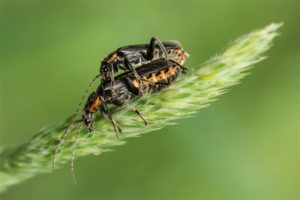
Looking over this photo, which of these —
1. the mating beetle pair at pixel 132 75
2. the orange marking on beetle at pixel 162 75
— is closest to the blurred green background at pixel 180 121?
the mating beetle pair at pixel 132 75

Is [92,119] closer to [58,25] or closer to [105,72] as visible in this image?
[105,72]

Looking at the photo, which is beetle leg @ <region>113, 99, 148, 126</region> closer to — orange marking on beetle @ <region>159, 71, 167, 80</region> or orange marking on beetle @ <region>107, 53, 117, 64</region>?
orange marking on beetle @ <region>159, 71, 167, 80</region>

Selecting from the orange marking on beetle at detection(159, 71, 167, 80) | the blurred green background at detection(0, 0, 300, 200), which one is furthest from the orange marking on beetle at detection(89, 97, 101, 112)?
the blurred green background at detection(0, 0, 300, 200)

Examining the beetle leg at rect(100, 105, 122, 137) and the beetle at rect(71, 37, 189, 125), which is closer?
the beetle leg at rect(100, 105, 122, 137)

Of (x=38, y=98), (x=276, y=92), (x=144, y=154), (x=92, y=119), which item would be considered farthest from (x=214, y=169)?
(x=38, y=98)

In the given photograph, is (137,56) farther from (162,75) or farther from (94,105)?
(94,105)

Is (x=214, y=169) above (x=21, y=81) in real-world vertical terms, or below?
below
